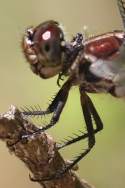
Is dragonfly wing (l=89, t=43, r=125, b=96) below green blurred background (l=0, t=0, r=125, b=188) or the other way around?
the other way around

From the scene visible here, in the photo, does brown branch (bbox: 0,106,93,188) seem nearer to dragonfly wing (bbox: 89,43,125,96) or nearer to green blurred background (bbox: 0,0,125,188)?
dragonfly wing (bbox: 89,43,125,96)

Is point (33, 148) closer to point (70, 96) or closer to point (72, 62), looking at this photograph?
point (72, 62)

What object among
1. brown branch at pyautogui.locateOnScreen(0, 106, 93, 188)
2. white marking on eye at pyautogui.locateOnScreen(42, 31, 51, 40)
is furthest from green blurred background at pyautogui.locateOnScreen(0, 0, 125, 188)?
brown branch at pyautogui.locateOnScreen(0, 106, 93, 188)

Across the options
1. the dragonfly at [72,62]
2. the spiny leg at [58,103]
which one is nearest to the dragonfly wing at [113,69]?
the dragonfly at [72,62]

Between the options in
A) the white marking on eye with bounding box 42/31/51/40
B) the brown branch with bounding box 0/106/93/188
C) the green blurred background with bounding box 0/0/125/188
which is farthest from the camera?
the green blurred background with bounding box 0/0/125/188

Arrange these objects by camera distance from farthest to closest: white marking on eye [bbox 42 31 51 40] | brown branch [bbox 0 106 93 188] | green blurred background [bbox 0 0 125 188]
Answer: green blurred background [bbox 0 0 125 188], white marking on eye [bbox 42 31 51 40], brown branch [bbox 0 106 93 188]

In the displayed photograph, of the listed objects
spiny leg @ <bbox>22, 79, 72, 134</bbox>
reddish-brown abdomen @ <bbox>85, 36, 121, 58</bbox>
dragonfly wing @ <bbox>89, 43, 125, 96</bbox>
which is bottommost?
spiny leg @ <bbox>22, 79, 72, 134</bbox>

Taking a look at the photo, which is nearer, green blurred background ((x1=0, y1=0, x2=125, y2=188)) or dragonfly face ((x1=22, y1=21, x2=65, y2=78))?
dragonfly face ((x1=22, y1=21, x2=65, y2=78))
